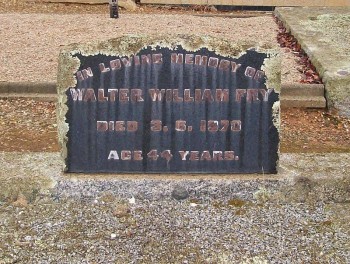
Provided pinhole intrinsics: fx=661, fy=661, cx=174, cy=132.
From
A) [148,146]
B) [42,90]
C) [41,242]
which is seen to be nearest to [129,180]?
[148,146]

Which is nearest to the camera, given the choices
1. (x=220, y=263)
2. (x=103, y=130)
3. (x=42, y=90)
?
(x=220, y=263)

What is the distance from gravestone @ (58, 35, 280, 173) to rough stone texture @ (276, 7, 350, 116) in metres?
3.43

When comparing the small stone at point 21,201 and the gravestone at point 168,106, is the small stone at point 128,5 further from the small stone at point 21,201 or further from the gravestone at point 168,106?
the small stone at point 21,201

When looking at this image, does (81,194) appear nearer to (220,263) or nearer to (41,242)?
(41,242)

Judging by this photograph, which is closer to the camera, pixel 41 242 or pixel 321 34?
pixel 41 242

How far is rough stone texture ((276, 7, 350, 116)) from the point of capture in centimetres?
780

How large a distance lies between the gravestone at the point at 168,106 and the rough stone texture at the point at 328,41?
135 inches

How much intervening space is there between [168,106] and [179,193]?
60 centimetres

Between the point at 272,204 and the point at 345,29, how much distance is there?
22.0ft

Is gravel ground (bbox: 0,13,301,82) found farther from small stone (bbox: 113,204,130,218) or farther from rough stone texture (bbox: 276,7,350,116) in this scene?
small stone (bbox: 113,204,130,218)

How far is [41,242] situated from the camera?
161 inches

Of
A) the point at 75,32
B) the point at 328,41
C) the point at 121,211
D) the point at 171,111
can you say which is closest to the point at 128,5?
the point at 75,32

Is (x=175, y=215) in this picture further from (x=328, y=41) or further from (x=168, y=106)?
(x=328, y=41)

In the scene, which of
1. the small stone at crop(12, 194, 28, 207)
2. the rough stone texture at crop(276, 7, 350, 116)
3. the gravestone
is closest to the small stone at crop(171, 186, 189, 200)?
the gravestone
